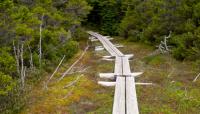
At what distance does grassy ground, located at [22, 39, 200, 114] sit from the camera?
13633 millimetres

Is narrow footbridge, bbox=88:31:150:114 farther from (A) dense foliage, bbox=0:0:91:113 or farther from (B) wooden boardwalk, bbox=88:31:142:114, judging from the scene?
(A) dense foliage, bbox=0:0:91:113

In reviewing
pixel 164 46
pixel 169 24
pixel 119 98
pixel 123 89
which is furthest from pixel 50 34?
pixel 169 24

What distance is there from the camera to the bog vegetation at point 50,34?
46.2 ft

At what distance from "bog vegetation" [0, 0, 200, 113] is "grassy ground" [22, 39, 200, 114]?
794mm

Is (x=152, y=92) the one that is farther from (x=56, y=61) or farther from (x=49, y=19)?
(x=49, y=19)

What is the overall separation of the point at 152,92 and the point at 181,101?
1.95 metres

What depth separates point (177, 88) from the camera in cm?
1658

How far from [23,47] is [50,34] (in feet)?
15.3

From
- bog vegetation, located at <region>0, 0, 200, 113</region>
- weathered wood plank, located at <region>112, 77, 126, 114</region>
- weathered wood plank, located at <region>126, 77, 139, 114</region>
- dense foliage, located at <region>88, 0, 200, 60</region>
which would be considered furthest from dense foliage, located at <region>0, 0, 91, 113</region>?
dense foliage, located at <region>88, 0, 200, 60</region>

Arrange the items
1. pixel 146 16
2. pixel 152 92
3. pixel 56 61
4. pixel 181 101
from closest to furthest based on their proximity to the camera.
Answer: pixel 181 101 → pixel 152 92 → pixel 56 61 → pixel 146 16

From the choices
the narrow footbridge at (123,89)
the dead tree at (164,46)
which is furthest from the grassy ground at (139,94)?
the dead tree at (164,46)

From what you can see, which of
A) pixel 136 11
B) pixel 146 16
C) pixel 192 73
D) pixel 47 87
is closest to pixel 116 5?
pixel 136 11

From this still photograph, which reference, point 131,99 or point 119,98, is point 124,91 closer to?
point 119,98

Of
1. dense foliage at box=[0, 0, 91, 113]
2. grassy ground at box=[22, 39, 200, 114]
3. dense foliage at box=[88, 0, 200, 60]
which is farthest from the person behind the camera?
dense foliage at box=[88, 0, 200, 60]
